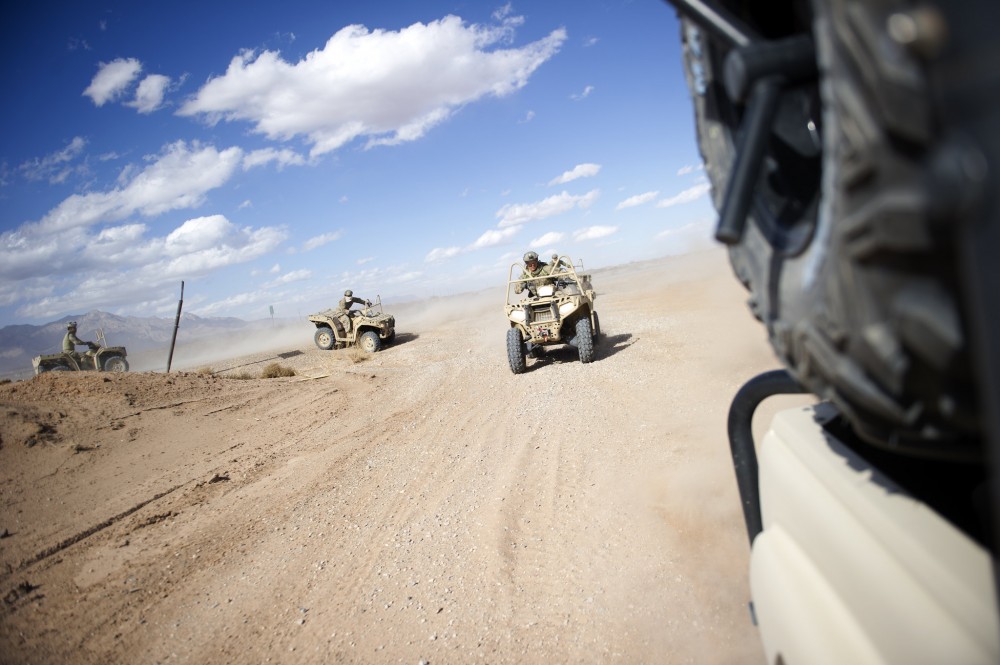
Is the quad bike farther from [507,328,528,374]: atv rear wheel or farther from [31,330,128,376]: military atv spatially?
[31,330,128,376]: military atv

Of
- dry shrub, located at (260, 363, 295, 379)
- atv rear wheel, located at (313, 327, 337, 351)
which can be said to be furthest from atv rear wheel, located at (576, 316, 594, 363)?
atv rear wheel, located at (313, 327, 337, 351)

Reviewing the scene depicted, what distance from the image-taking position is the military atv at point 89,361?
59.7 ft

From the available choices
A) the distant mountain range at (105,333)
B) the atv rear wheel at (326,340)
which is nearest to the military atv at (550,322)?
the atv rear wheel at (326,340)

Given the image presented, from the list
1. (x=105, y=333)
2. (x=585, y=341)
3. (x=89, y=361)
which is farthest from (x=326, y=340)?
(x=105, y=333)

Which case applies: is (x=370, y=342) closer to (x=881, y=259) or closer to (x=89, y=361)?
(x=89, y=361)

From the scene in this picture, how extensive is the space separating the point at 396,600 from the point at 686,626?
1836 millimetres

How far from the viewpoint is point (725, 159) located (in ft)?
4.65

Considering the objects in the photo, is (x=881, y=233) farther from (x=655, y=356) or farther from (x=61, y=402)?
(x=61, y=402)

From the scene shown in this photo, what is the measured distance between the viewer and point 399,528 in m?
4.61

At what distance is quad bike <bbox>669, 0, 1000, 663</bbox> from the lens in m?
0.59

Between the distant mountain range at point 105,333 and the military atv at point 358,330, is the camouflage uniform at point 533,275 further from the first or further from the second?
the distant mountain range at point 105,333

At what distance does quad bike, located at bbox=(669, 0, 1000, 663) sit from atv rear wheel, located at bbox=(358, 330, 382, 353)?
56.2 ft

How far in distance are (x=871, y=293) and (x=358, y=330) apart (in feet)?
60.5

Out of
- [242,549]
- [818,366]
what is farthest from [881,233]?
[242,549]
